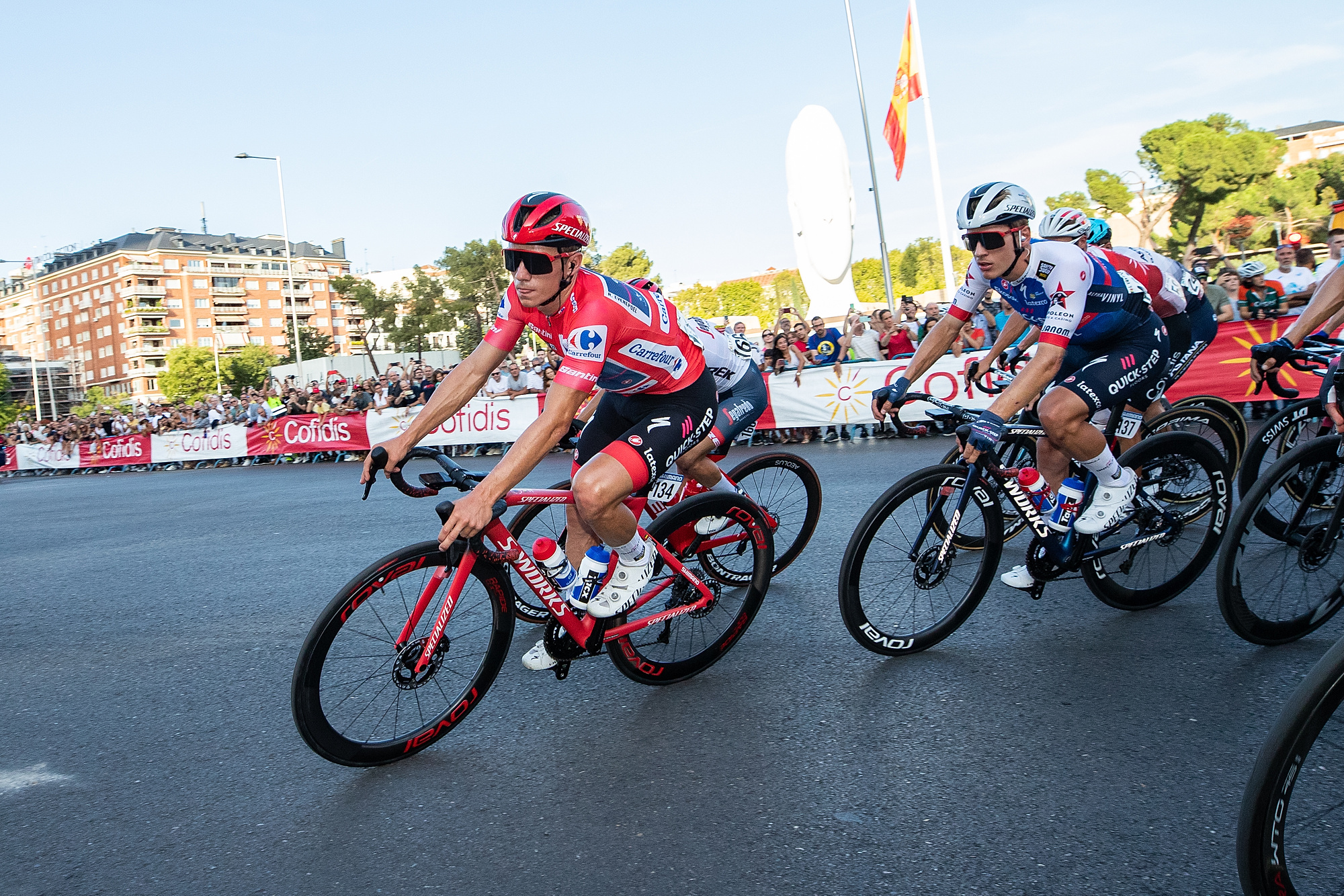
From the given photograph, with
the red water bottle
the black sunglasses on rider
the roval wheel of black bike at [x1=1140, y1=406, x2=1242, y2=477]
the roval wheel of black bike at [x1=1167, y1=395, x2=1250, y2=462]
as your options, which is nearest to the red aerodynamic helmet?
the black sunglasses on rider

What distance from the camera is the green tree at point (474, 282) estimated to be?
6719cm

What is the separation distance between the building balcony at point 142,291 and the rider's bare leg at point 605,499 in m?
154

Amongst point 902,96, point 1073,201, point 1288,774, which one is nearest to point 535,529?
point 1288,774

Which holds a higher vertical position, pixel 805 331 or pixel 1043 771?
pixel 805 331

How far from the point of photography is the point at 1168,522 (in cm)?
466

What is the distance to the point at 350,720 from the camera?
354 cm

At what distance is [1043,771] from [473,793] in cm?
181

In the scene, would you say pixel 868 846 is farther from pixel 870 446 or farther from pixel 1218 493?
pixel 870 446

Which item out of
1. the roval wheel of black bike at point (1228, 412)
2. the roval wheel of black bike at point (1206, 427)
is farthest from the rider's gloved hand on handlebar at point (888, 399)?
the roval wheel of black bike at point (1228, 412)

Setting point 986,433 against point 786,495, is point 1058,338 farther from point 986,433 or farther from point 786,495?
point 786,495

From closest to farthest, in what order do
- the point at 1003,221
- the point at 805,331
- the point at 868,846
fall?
the point at 868,846 < the point at 1003,221 < the point at 805,331

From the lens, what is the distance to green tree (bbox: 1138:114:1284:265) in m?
59.6

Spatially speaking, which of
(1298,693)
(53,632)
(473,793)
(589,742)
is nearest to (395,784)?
(473,793)

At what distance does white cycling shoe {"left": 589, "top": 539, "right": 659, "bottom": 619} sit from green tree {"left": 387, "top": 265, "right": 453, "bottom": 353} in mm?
66478
